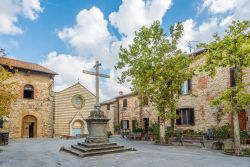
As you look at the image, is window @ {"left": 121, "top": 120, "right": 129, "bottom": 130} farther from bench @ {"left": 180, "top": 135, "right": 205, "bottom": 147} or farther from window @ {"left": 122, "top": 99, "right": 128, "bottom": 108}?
bench @ {"left": 180, "top": 135, "right": 205, "bottom": 147}

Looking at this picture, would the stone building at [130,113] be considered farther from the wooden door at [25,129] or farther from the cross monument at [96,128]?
the wooden door at [25,129]

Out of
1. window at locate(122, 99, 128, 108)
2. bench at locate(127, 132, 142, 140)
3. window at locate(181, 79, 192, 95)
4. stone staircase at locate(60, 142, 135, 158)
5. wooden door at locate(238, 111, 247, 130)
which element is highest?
window at locate(181, 79, 192, 95)

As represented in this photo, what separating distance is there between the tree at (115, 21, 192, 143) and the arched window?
39.9ft

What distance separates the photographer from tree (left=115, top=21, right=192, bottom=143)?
51.9 feet

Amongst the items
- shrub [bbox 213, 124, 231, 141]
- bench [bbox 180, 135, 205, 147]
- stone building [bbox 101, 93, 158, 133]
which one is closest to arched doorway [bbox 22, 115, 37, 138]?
stone building [bbox 101, 93, 158, 133]

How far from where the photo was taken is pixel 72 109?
2783cm

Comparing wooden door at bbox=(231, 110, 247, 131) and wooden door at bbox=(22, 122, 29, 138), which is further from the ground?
wooden door at bbox=(231, 110, 247, 131)

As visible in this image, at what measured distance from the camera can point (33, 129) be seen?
23859mm

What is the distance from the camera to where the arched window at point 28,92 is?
23.5 m

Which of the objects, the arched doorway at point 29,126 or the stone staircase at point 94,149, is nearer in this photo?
the stone staircase at point 94,149

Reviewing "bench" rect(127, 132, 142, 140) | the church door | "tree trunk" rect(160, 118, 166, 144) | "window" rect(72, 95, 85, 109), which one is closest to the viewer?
"tree trunk" rect(160, 118, 166, 144)

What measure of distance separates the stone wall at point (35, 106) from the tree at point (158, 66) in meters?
11.9

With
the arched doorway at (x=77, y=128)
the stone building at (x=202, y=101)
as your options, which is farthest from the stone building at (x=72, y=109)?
the stone building at (x=202, y=101)

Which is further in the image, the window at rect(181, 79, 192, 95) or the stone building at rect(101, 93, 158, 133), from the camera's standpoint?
the stone building at rect(101, 93, 158, 133)
